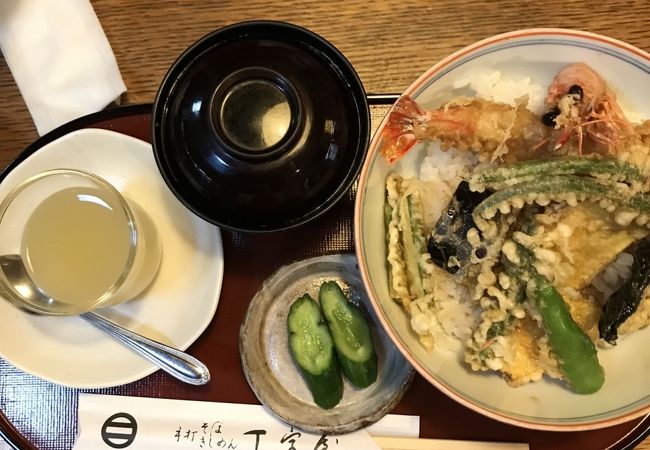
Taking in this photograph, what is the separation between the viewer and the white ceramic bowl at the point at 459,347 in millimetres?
1118

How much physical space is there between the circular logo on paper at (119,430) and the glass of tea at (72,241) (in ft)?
0.90

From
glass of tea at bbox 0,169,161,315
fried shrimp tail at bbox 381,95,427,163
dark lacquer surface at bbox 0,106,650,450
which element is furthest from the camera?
dark lacquer surface at bbox 0,106,650,450

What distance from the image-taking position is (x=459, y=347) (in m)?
1.25

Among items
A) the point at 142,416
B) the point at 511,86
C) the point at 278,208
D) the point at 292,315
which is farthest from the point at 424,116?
the point at 142,416

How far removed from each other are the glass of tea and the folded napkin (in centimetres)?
22

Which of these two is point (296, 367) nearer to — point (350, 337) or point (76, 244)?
point (350, 337)

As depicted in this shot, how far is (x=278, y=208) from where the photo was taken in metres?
1.16

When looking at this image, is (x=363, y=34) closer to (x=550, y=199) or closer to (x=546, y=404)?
(x=550, y=199)

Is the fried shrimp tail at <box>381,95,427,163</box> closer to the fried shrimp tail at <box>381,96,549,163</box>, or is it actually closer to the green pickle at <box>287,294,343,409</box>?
Answer: the fried shrimp tail at <box>381,96,549,163</box>

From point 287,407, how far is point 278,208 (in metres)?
0.48

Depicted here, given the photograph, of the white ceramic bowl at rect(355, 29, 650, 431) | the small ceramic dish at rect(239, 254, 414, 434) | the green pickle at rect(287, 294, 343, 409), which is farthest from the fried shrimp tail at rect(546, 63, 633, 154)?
the green pickle at rect(287, 294, 343, 409)

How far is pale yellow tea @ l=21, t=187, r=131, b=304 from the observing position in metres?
1.29

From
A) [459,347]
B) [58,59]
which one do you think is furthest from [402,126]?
[58,59]

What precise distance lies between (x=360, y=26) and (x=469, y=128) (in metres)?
0.46
